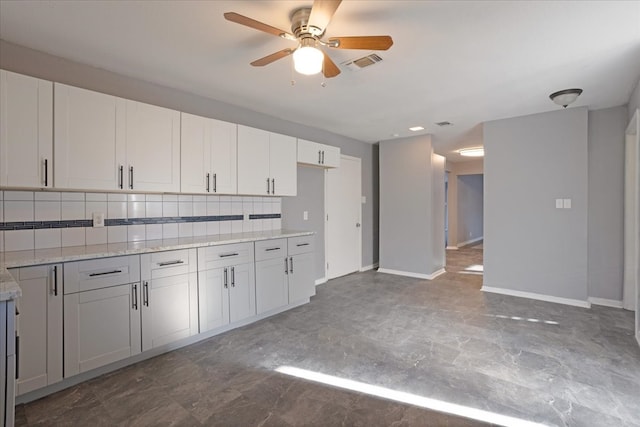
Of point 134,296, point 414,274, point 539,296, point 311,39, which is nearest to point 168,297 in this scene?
point 134,296

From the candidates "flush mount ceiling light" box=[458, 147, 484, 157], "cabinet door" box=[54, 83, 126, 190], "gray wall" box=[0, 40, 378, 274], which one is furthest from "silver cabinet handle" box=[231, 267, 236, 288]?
"flush mount ceiling light" box=[458, 147, 484, 157]

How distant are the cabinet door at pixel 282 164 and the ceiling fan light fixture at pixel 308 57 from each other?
5.94ft

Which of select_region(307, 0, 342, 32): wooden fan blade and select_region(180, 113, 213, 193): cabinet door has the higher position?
select_region(307, 0, 342, 32): wooden fan blade

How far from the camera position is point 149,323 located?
2406 mm

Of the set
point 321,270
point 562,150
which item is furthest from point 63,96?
point 562,150

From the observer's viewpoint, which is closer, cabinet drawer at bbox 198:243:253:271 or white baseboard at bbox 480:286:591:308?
cabinet drawer at bbox 198:243:253:271

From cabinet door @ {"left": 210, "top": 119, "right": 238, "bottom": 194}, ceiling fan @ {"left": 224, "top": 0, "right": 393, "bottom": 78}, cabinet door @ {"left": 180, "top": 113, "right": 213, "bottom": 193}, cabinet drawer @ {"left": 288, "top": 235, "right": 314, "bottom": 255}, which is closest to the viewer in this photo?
ceiling fan @ {"left": 224, "top": 0, "right": 393, "bottom": 78}

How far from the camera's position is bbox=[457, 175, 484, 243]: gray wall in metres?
8.99

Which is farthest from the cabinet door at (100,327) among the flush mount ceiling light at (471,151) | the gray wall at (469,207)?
the gray wall at (469,207)

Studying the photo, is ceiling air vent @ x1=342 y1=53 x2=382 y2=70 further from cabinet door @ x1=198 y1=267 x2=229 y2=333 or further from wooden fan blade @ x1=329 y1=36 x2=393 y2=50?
cabinet door @ x1=198 y1=267 x2=229 y2=333

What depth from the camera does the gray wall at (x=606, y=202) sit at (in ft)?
12.3

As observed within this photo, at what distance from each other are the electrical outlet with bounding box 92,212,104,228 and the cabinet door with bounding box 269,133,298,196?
5.65 ft

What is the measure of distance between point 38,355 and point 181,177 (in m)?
1.64

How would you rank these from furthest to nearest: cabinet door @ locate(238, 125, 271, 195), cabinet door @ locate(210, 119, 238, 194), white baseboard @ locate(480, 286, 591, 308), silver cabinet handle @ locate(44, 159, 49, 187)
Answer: white baseboard @ locate(480, 286, 591, 308) → cabinet door @ locate(238, 125, 271, 195) → cabinet door @ locate(210, 119, 238, 194) → silver cabinet handle @ locate(44, 159, 49, 187)
